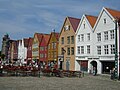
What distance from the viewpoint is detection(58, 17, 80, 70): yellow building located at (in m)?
51.8

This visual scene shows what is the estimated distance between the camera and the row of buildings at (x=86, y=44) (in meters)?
41.1

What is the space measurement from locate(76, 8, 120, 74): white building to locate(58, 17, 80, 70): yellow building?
488 cm

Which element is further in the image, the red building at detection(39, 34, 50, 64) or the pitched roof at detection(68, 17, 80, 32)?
the red building at detection(39, 34, 50, 64)

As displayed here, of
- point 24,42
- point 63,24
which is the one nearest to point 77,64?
point 63,24

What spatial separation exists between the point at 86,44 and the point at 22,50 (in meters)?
47.4

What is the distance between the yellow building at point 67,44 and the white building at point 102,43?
4878 mm

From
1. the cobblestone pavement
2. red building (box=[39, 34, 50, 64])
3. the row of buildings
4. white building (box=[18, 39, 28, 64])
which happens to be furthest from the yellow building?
white building (box=[18, 39, 28, 64])

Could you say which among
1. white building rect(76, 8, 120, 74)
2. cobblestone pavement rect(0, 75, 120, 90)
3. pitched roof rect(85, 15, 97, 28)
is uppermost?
pitched roof rect(85, 15, 97, 28)

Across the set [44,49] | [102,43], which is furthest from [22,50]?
[102,43]

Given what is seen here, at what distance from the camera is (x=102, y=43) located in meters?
42.6

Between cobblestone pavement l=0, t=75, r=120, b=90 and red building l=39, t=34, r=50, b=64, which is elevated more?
red building l=39, t=34, r=50, b=64

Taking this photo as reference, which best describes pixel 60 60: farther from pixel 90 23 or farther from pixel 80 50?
pixel 90 23

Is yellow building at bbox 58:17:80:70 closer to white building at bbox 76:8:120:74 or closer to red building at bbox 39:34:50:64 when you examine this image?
white building at bbox 76:8:120:74

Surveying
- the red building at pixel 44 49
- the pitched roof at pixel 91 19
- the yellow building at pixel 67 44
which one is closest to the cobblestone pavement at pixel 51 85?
the pitched roof at pixel 91 19
